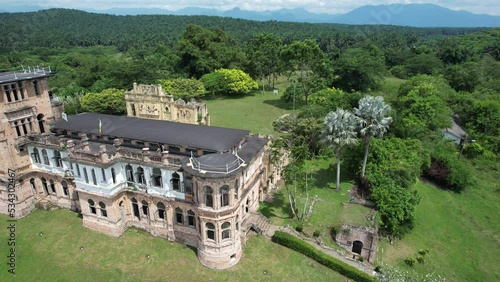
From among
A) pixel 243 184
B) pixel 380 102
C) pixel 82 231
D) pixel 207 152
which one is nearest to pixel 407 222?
pixel 380 102

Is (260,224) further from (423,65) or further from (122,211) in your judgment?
(423,65)

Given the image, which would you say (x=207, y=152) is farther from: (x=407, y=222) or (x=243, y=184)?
(x=407, y=222)

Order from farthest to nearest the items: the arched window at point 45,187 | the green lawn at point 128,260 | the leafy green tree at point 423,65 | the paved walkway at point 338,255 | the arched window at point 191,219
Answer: the leafy green tree at point 423,65 → the arched window at point 45,187 → the arched window at point 191,219 → the paved walkway at point 338,255 → the green lawn at point 128,260

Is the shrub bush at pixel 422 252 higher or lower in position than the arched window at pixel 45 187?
lower

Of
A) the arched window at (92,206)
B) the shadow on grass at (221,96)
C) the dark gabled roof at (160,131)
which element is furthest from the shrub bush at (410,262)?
the shadow on grass at (221,96)

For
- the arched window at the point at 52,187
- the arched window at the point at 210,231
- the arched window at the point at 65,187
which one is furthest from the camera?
the arched window at the point at 52,187

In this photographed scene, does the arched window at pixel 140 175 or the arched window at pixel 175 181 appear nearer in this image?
the arched window at pixel 175 181

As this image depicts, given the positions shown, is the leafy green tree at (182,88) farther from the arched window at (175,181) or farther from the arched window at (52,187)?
the arched window at (175,181)
